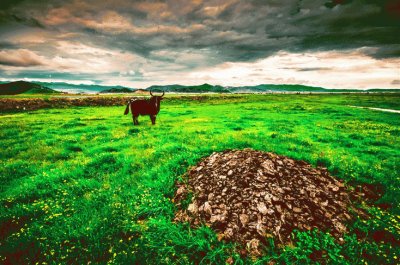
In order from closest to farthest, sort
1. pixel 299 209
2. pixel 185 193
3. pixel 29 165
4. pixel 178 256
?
pixel 178 256 < pixel 299 209 < pixel 185 193 < pixel 29 165

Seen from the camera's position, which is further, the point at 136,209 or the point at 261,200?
the point at 136,209

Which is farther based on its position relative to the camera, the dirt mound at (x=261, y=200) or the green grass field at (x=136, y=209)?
the dirt mound at (x=261, y=200)

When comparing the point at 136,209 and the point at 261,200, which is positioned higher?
the point at 261,200

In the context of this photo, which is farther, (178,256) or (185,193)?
(185,193)

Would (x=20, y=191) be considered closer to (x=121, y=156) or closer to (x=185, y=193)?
(x=121, y=156)

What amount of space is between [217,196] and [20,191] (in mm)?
6440

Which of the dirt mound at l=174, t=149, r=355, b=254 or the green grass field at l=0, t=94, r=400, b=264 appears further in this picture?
the dirt mound at l=174, t=149, r=355, b=254

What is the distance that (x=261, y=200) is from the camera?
5.73 m

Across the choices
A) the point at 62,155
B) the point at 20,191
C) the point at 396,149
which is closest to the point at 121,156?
the point at 62,155

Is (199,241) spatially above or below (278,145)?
below

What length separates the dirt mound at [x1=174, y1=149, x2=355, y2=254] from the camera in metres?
5.23

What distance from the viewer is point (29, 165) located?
9.47 meters

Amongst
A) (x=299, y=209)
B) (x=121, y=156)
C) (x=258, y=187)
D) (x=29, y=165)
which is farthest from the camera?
(x=121, y=156)

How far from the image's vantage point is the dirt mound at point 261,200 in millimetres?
5232
